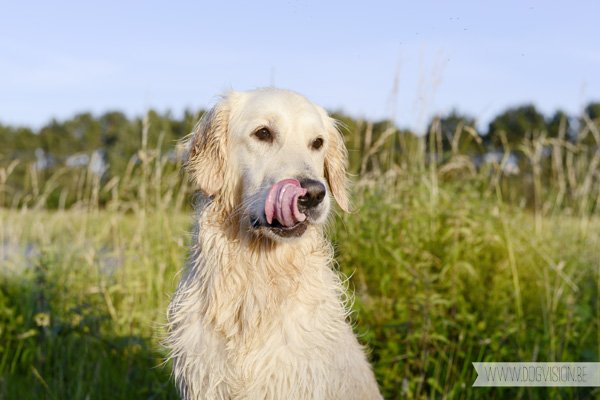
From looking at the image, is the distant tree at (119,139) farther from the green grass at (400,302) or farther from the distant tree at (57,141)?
the green grass at (400,302)

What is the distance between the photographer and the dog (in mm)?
2232

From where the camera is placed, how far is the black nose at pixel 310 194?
2.15 m

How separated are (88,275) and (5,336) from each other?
0.82m

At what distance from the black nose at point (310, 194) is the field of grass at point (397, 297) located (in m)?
0.76

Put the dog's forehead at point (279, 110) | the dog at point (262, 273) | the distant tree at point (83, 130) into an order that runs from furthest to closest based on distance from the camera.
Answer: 1. the distant tree at point (83, 130)
2. the dog's forehead at point (279, 110)
3. the dog at point (262, 273)

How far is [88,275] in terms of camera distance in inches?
181

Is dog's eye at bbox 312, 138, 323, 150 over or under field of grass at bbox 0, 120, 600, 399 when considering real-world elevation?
over

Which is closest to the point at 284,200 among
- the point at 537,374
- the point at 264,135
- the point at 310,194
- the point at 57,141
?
the point at 310,194

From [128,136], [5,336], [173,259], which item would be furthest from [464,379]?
[128,136]

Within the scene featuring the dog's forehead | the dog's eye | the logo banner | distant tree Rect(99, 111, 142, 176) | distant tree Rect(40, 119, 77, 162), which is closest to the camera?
the dog's forehead

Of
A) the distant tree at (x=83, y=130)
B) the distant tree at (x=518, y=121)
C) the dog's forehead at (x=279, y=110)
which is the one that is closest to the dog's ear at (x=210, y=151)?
the dog's forehead at (x=279, y=110)

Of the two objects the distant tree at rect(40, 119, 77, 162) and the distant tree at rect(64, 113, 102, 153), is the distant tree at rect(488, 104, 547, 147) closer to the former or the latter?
the distant tree at rect(64, 113, 102, 153)

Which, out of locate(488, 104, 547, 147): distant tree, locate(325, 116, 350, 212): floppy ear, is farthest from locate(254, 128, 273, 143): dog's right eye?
locate(488, 104, 547, 147): distant tree

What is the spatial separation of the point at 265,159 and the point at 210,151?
0.34 m
